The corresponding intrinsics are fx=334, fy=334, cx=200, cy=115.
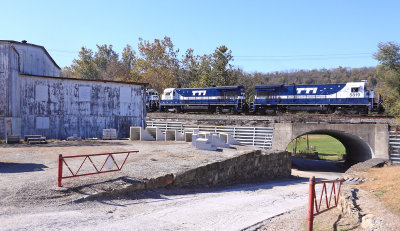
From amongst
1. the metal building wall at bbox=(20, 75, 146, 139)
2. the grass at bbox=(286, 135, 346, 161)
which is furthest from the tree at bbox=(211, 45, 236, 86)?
the metal building wall at bbox=(20, 75, 146, 139)

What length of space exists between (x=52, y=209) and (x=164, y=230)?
10.5 ft

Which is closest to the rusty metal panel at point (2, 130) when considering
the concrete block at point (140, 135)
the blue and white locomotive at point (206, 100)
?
the concrete block at point (140, 135)

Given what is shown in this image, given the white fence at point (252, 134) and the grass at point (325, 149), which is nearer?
the white fence at point (252, 134)

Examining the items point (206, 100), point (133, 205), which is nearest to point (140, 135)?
point (133, 205)

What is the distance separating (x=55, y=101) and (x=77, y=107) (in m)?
1.66

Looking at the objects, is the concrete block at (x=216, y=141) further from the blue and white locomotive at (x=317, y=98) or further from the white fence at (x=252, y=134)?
the blue and white locomotive at (x=317, y=98)

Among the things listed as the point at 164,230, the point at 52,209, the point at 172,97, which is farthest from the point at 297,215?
the point at 172,97

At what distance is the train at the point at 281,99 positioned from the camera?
32281mm

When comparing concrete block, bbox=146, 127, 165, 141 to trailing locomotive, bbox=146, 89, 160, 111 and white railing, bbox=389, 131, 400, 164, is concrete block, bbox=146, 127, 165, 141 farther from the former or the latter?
trailing locomotive, bbox=146, 89, 160, 111

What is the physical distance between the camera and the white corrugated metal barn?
22.9 meters

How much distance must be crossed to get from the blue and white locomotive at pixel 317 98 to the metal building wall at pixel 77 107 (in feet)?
47.7

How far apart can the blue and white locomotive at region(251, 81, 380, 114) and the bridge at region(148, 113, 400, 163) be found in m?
3.87

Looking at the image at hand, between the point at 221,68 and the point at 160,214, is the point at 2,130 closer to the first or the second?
the point at 160,214

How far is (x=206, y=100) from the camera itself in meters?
40.6
